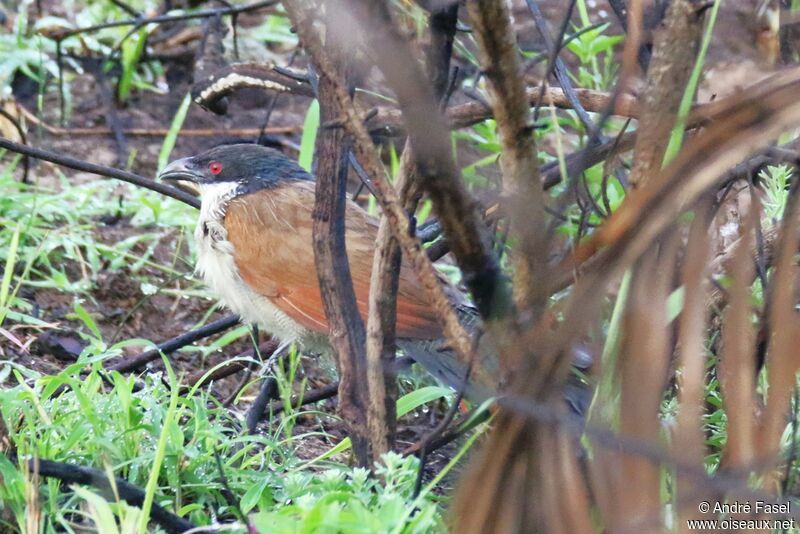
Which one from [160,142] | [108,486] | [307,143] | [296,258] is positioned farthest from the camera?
[160,142]

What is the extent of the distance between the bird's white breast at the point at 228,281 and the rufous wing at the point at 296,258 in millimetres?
30

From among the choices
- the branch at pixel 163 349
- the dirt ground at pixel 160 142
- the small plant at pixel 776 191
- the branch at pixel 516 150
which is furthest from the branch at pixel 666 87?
the branch at pixel 163 349

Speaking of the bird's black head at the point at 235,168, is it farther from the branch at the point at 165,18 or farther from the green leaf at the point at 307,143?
the branch at the point at 165,18

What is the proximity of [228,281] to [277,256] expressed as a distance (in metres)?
0.20

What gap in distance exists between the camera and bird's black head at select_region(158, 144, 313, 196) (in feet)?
14.3

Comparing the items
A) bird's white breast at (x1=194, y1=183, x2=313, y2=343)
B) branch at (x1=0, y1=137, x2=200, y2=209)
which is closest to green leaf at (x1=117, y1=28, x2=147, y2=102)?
bird's white breast at (x1=194, y1=183, x2=313, y2=343)

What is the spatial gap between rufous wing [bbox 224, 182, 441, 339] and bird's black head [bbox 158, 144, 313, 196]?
16 centimetres

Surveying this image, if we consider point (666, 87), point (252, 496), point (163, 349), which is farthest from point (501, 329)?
point (163, 349)

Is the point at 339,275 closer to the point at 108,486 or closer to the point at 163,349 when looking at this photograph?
the point at 108,486

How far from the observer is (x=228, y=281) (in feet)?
12.6

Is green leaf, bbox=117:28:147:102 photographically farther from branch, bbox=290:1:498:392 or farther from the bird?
branch, bbox=290:1:498:392

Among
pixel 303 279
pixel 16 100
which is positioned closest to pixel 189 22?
pixel 16 100

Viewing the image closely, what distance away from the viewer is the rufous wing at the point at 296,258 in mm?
3521

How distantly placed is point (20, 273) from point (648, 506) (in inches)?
124
